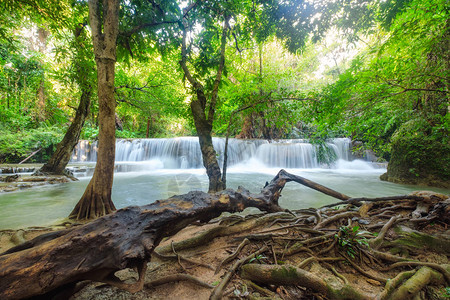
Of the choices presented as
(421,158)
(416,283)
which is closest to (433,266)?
(416,283)

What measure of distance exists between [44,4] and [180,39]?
2.89m

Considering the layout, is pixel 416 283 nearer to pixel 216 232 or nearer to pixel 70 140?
pixel 216 232

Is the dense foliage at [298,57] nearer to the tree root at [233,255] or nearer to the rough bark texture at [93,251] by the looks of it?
the tree root at [233,255]

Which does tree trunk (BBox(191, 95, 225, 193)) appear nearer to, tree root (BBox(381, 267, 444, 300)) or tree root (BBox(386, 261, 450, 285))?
tree root (BBox(386, 261, 450, 285))

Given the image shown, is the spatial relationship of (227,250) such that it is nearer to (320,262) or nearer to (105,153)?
(320,262)

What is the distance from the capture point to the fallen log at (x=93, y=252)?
2.97 feet

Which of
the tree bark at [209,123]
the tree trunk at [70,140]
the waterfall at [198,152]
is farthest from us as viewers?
the waterfall at [198,152]

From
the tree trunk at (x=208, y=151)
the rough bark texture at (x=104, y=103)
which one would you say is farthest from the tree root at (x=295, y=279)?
the tree trunk at (x=208, y=151)

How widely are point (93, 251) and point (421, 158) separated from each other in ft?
34.2

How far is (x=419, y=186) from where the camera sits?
6836mm

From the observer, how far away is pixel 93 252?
106cm

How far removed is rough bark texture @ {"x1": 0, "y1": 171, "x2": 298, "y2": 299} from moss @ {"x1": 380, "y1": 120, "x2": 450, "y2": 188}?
781 cm

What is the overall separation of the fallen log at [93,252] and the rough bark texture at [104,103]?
2.02m

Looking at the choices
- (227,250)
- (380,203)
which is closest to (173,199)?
(227,250)
